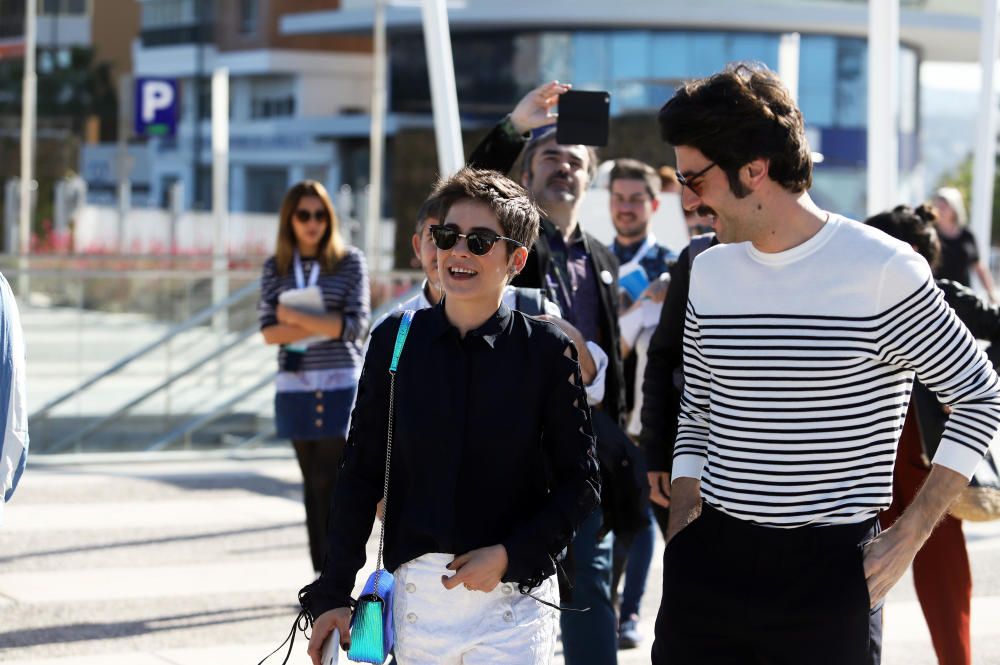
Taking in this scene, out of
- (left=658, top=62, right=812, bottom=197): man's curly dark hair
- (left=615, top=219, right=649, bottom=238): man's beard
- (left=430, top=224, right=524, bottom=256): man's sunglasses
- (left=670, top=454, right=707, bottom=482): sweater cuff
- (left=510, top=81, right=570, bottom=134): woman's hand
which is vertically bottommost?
(left=670, top=454, right=707, bottom=482): sweater cuff

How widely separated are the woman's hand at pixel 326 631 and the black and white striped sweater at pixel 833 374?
885mm

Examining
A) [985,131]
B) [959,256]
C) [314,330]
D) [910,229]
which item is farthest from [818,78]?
[910,229]

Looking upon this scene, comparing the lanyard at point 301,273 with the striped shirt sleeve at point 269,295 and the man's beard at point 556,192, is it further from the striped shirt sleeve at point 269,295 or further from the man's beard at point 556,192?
the man's beard at point 556,192

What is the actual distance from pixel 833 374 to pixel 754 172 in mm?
472

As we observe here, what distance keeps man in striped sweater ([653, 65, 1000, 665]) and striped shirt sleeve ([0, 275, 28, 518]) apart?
1.89m

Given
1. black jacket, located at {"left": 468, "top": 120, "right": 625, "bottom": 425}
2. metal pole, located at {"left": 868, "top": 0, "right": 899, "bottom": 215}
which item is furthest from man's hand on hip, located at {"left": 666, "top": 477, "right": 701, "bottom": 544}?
metal pole, located at {"left": 868, "top": 0, "right": 899, "bottom": 215}

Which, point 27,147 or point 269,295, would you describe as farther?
point 27,147

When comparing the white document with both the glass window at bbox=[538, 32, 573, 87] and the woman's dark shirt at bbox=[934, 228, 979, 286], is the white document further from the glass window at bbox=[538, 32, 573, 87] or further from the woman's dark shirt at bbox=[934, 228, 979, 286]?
the glass window at bbox=[538, 32, 573, 87]

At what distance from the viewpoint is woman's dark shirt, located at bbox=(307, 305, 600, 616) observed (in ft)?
11.9

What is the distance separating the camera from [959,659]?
18.0 feet

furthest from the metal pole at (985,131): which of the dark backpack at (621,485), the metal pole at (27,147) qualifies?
the metal pole at (27,147)

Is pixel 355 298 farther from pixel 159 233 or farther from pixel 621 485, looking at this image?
pixel 159 233

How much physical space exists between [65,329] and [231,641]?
25.2ft

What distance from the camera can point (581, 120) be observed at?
17.9 ft
